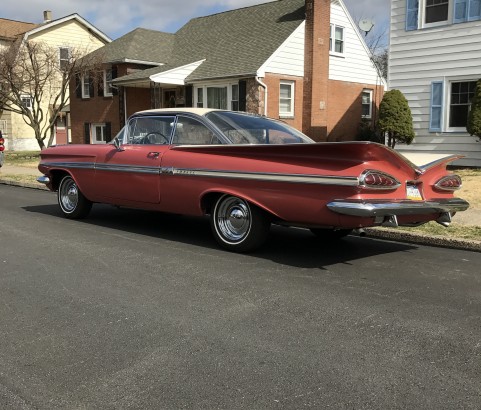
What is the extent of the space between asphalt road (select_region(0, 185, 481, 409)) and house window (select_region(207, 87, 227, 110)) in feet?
52.9

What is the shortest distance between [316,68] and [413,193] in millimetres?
17700

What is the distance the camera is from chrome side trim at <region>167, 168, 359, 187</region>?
5.29m

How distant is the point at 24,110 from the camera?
80.1ft

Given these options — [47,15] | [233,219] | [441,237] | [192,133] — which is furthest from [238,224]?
[47,15]

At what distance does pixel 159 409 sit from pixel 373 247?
4.50 meters

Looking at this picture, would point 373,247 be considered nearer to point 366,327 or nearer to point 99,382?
point 366,327

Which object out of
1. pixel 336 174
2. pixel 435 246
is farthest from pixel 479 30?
pixel 336 174

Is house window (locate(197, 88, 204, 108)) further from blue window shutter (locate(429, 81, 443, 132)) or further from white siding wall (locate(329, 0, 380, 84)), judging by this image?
blue window shutter (locate(429, 81, 443, 132))

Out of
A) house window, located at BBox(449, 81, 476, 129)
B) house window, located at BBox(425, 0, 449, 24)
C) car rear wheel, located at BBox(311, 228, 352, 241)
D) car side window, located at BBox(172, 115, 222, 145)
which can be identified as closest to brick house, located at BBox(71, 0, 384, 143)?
house window, located at BBox(425, 0, 449, 24)

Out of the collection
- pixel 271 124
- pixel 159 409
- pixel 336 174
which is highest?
pixel 271 124

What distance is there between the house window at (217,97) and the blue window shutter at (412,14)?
8853 mm

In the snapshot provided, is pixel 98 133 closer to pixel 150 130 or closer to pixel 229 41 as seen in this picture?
pixel 229 41

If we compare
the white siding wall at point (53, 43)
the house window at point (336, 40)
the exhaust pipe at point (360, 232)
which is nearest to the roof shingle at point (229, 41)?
the house window at point (336, 40)

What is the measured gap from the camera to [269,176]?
5812mm
